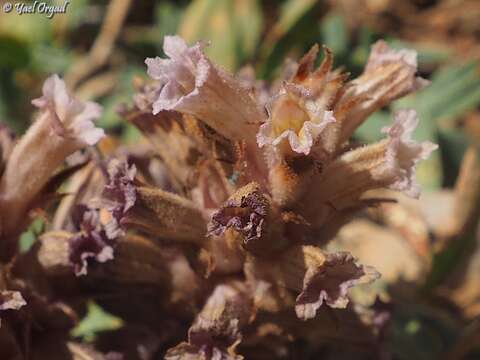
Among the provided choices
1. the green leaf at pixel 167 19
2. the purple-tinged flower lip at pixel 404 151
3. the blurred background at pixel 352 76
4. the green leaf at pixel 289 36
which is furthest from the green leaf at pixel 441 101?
the purple-tinged flower lip at pixel 404 151

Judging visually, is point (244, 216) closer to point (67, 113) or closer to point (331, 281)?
point (331, 281)

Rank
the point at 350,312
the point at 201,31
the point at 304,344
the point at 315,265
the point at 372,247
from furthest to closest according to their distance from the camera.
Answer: the point at 201,31 < the point at 372,247 < the point at 304,344 < the point at 350,312 < the point at 315,265

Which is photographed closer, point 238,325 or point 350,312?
point 238,325

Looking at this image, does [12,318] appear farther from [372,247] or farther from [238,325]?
[372,247]

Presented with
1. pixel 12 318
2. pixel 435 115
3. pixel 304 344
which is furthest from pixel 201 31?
pixel 12 318

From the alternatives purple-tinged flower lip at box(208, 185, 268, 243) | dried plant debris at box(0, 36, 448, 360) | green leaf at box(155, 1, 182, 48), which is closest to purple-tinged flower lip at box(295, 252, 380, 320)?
Result: dried plant debris at box(0, 36, 448, 360)

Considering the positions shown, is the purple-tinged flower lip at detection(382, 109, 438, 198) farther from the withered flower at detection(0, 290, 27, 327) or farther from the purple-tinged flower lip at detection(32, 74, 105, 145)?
the withered flower at detection(0, 290, 27, 327)
